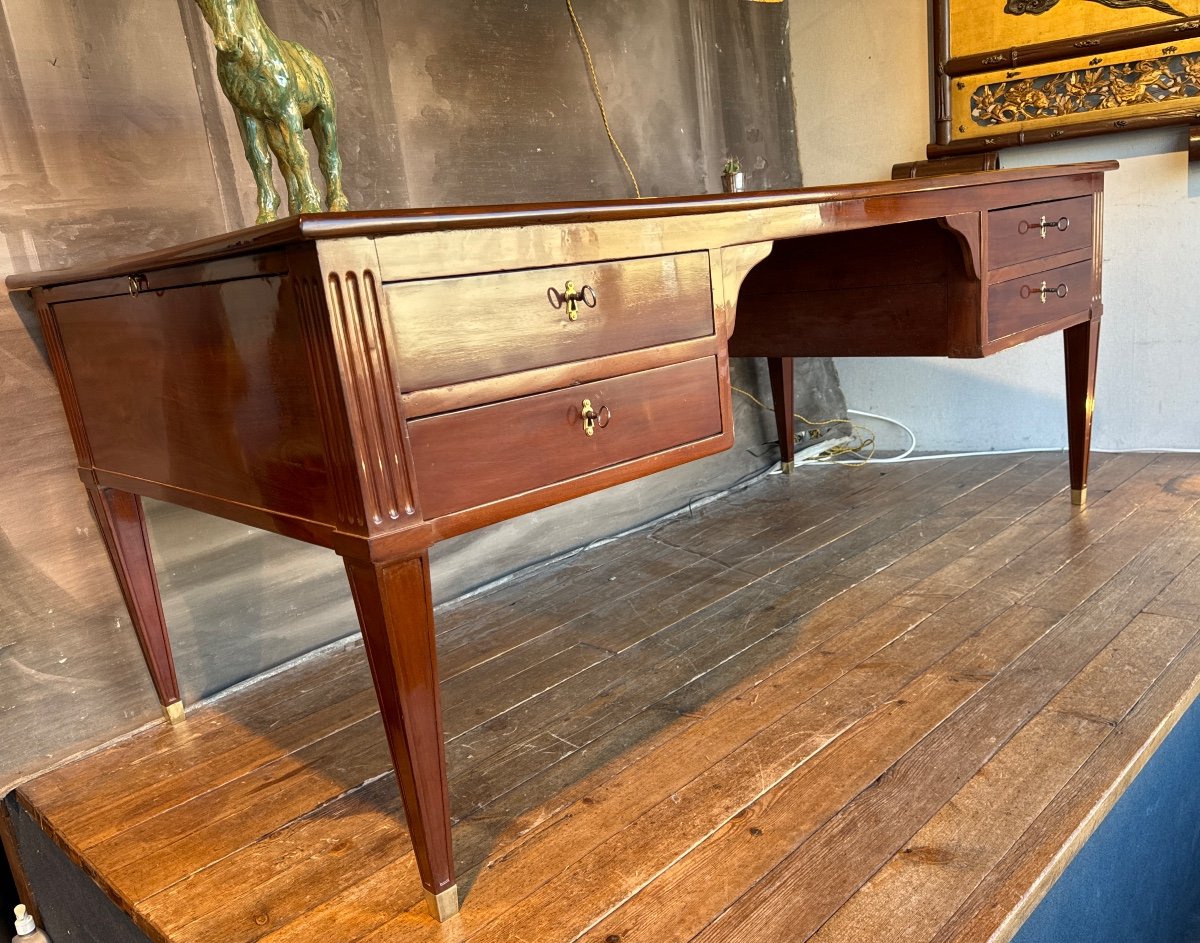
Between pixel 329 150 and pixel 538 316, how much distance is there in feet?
1.62

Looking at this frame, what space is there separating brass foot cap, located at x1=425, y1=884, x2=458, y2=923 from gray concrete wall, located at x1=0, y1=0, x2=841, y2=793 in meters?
0.75

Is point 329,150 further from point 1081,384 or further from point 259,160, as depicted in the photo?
point 1081,384

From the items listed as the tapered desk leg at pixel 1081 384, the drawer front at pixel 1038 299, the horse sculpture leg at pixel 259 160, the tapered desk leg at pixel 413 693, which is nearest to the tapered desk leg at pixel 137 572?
the horse sculpture leg at pixel 259 160

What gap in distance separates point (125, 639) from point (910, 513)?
64.1 inches

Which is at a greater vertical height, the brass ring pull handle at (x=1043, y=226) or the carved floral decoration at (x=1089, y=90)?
the carved floral decoration at (x=1089, y=90)

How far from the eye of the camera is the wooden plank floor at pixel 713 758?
96 centimetres

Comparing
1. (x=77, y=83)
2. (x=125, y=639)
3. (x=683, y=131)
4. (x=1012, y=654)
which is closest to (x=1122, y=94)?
(x=683, y=131)

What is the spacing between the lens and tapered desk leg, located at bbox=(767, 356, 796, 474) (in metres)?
2.45

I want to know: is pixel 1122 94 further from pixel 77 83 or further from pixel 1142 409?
pixel 77 83

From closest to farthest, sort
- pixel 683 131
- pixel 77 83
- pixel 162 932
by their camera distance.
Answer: pixel 162 932, pixel 77 83, pixel 683 131

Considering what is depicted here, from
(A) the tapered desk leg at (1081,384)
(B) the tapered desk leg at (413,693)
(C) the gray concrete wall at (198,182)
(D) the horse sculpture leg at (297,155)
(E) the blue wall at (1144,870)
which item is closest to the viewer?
(B) the tapered desk leg at (413,693)

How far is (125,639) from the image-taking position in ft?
4.74

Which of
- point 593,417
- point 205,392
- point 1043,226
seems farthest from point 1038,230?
point 205,392

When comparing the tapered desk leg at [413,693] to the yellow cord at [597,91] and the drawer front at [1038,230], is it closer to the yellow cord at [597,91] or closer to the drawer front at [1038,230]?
the drawer front at [1038,230]
